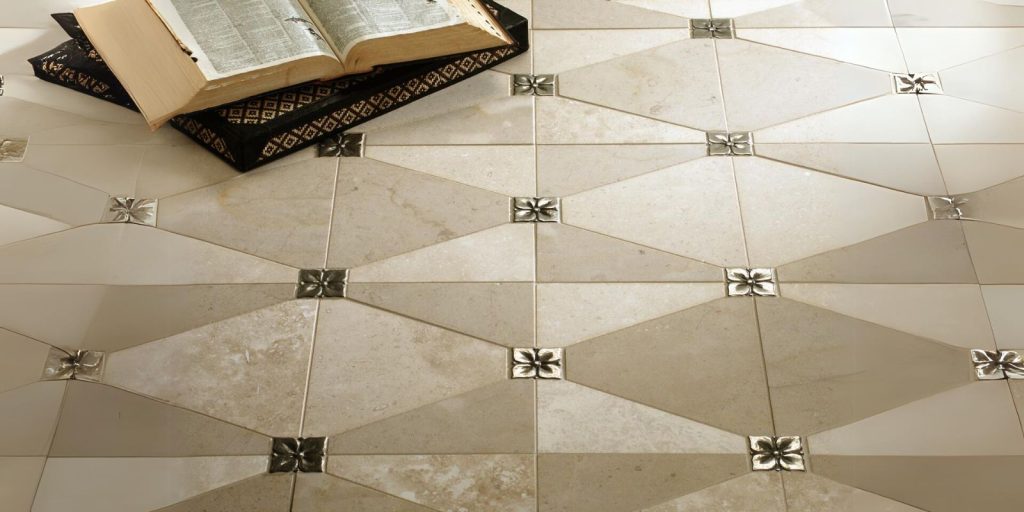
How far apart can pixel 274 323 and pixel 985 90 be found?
1.68 m

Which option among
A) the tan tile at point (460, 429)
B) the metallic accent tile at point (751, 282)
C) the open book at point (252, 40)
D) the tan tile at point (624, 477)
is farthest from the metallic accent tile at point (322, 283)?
the metallic accent tile at point (751, 282)

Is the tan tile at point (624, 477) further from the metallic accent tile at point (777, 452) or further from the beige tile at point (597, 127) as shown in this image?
the beige tile at point (597, 127)

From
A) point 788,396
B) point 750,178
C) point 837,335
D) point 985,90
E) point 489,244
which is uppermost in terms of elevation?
point 985,90

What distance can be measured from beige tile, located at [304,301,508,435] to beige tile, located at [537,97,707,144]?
1.91 ft

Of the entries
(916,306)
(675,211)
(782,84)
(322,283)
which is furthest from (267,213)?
(916,306)

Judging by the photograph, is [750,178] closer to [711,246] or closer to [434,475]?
[711,246]

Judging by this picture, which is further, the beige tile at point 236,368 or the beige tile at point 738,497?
the beige tile at point 236,368

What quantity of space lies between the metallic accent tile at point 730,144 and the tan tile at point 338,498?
1032mm

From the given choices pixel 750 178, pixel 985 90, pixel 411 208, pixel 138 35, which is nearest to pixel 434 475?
pixel 411 208

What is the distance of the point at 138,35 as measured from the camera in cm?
222

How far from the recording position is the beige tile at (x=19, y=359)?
1.86 meters

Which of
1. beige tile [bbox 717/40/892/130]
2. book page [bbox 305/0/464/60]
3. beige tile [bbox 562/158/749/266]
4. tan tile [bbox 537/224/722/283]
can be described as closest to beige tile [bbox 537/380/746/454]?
tan tile [bbox 537/224/722/283]

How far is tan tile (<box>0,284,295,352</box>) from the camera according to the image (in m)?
1.92

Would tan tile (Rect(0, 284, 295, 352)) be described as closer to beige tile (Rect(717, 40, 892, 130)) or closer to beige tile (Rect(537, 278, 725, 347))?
beige tile (Rect(537, 278, 725, 347))
